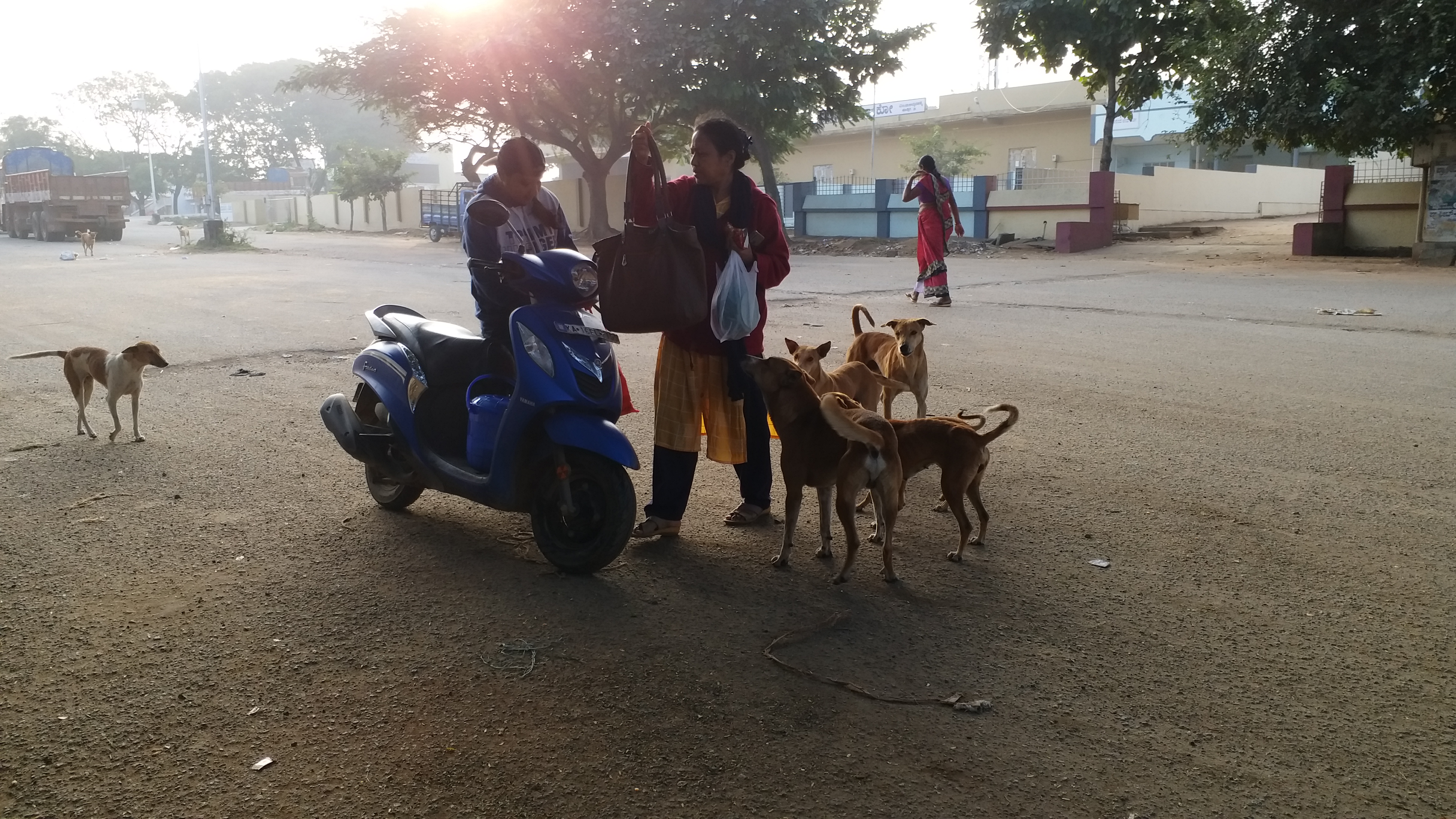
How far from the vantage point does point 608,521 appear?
3.94 meters

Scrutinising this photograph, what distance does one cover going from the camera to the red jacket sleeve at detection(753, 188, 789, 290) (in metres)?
4.36

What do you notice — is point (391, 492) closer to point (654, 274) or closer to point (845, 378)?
point (654, 274)

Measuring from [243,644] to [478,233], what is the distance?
1.80 m

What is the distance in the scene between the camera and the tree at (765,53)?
90.4 ft

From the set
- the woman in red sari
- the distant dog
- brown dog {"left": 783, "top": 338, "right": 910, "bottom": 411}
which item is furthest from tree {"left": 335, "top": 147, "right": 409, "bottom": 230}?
brown dog {"left": 783, "top": 338, "right": 910, "bottom": 411}

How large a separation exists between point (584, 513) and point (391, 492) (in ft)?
4.47

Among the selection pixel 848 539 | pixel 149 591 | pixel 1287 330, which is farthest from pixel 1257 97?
pixel 149 591

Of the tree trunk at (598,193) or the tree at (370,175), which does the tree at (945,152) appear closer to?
the tree trunk at (598,193)

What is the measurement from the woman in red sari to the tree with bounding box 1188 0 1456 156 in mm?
8662

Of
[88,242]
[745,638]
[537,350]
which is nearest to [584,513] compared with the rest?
[537,350]

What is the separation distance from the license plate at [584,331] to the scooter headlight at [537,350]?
0.29 ft

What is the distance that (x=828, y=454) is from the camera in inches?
162

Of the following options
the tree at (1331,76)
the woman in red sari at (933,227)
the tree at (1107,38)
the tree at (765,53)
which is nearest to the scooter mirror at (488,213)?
the woman in red sari at (933,227)

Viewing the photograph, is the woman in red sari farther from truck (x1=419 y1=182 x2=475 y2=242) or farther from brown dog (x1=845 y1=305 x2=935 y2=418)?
truck (x1=419 y1=182 x2=475 y2=242)
